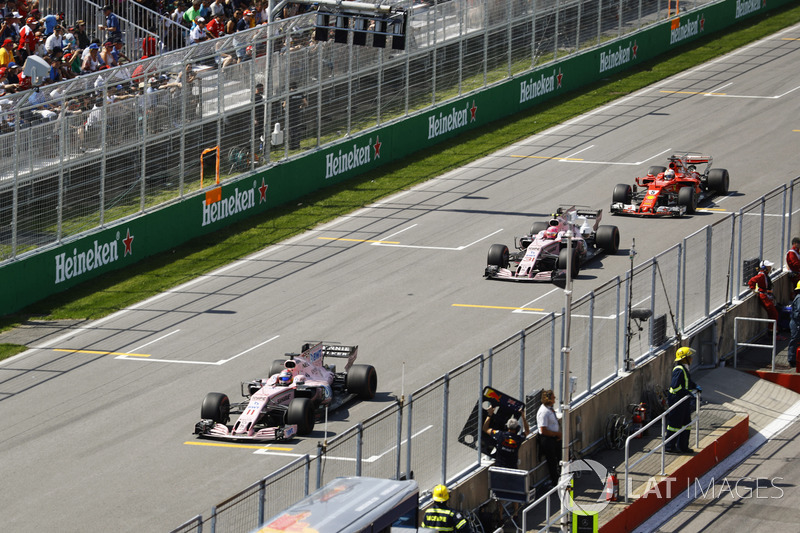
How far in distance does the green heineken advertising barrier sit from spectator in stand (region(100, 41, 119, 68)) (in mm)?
5655

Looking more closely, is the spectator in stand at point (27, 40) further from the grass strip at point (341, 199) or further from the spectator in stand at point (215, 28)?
the grass strip at point (341, 199)

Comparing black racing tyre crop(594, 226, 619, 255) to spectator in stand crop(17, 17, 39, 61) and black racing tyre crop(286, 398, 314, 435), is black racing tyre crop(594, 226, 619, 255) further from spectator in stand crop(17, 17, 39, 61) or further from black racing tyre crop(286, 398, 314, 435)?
spectator in stand crop(17, 17, 39, 61)

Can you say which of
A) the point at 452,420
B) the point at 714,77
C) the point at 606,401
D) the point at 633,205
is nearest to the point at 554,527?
the point at 452,420

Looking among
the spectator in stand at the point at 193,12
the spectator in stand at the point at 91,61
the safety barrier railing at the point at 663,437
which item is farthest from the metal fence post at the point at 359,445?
the spectator in stand at the point at 193,12

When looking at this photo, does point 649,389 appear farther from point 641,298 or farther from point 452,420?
point 452,420

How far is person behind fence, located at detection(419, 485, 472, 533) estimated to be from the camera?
1558 centimetres

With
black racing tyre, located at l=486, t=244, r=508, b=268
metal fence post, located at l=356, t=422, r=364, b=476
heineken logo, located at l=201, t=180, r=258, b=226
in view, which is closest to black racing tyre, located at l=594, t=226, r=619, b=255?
black racing tyre, located at l=486, t=244, r=508, b=268

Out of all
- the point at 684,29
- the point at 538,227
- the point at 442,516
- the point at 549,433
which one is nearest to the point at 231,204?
the point at 538,227

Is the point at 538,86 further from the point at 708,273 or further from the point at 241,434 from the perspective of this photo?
the point at 241,434

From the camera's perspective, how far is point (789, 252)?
27.1 metres

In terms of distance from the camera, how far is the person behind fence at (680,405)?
20406 millimetres

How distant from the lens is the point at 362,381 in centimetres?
2202

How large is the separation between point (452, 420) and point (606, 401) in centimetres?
452

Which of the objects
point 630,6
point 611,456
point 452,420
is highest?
point 630,6
